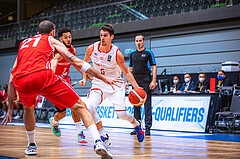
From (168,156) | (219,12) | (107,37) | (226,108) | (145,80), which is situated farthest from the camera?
(219,12)

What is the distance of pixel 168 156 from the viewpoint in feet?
12.2

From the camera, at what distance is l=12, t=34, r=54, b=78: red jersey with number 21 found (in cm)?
335

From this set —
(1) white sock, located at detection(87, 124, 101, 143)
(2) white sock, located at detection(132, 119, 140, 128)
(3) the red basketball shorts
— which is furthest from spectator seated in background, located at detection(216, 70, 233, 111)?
(3) the red basketball shorts

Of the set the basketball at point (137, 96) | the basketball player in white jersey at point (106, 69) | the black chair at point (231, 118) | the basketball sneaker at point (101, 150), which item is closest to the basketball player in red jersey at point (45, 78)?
the basketball sneaker at point (101, 150)

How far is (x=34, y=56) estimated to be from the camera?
134 inches

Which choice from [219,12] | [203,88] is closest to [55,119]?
[203,88]

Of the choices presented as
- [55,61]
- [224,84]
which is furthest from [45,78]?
[224,84]

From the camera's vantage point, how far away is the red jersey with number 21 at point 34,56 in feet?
11.0

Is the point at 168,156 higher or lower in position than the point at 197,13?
lower

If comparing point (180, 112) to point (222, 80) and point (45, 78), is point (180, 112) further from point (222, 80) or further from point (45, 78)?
point (45, 78)

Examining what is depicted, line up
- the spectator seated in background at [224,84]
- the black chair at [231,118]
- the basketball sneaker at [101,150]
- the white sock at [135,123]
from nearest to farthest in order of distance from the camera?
the basketball sneaker at [101,150]
the white sock at [135,123]
the black chair at [231,118]
the spectator seated in background at [224,84]

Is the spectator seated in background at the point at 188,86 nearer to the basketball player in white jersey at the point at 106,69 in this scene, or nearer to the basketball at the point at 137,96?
the basketball player in white jersey at the point at 106,69

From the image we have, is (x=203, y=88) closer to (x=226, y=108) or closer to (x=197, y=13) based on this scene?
(x=226, y=108)

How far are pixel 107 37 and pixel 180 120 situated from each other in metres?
4.08
